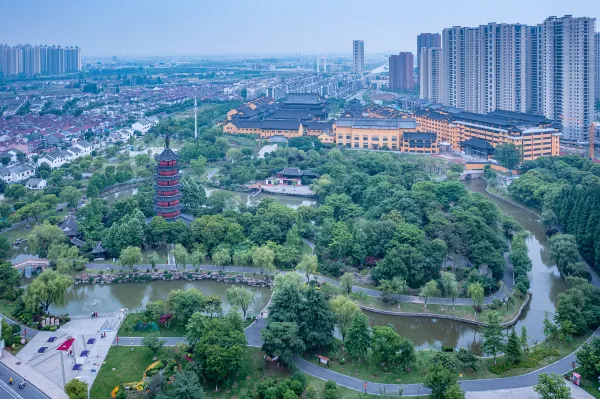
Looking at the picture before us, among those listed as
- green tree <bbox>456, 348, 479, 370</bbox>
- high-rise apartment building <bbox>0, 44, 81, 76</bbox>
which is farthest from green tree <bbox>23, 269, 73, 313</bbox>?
high-rise apartment building <bbox>0, 44, 81, 76</bbox>

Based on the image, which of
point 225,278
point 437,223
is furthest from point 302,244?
point 437,223

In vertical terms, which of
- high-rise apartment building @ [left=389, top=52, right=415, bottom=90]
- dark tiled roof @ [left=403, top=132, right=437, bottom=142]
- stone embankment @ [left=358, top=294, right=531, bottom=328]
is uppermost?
high-rise apartment building @ [left=389, top=52, right=415, bottom=90]

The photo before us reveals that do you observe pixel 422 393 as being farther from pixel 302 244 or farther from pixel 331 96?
pixel 331 96

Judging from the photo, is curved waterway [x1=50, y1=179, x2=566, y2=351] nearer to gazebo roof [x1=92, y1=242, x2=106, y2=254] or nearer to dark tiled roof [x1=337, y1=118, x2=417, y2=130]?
gazebo roof [x1=92, y1=242, x2=106, y2=254]

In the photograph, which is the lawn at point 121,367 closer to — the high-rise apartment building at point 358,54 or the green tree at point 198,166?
the green tree at point 198,166

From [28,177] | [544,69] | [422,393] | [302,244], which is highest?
[544,69]

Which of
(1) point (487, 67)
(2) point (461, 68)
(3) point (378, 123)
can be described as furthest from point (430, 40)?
(3) point (378, 123)

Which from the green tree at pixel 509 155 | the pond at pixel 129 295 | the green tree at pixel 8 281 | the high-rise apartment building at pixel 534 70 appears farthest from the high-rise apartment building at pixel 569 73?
the green tree at pixel 8 281
